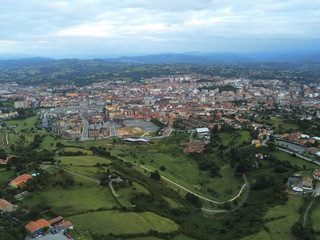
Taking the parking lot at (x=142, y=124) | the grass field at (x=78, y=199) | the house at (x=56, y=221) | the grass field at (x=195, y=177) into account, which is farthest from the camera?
the parking lot at (x=142, y=124)

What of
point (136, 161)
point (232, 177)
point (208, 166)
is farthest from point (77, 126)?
point (232, 177)

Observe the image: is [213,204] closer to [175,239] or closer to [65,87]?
[175,239]

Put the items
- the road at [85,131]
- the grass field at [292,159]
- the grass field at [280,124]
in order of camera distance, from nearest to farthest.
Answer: the grass field at [292,159]
the grass field at [280,124]
the road at [85,131]

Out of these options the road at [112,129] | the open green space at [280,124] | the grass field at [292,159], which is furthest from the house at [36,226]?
the open green space at [280,124]

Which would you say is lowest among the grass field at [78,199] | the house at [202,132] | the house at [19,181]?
the house at [202,132]

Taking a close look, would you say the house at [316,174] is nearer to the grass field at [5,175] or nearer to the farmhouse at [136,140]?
the farmhouse at [136,140]

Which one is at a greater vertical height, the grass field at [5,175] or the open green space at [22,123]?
the grass field at [5,175]

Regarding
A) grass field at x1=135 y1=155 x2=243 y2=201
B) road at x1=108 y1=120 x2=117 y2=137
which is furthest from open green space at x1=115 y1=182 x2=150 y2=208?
road at x1=108 y1=120 x2=117 y2=137
